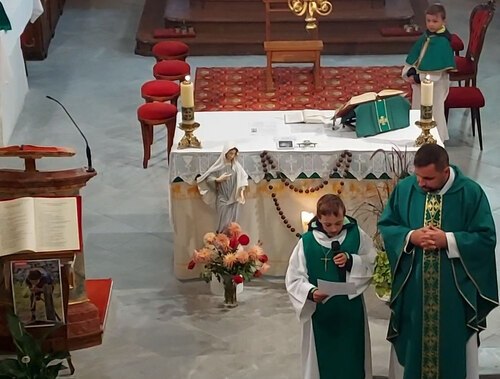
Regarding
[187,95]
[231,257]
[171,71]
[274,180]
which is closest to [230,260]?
[231,257]

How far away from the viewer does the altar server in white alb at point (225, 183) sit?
7.79m

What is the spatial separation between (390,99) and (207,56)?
17.8 ft

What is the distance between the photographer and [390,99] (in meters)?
8.25

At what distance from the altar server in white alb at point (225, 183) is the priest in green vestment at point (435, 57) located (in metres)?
2.65

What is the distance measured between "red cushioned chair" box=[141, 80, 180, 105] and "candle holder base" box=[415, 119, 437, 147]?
3.03 meters

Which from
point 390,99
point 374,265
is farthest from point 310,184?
point 374,265

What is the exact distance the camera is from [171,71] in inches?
428

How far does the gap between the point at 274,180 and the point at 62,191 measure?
66.3 inches

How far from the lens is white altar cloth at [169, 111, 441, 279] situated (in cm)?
790

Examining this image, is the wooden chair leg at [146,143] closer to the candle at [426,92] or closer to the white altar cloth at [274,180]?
the white altar cloth at [274,180]

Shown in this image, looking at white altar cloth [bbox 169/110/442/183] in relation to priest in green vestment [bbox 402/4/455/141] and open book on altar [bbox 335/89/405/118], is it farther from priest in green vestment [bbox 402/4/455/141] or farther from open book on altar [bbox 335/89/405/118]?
priest in green vestment [bbox 402/4/455/141]

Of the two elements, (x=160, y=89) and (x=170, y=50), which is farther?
(x=170, y=50)

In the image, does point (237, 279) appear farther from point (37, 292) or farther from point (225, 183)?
point (37, 292)

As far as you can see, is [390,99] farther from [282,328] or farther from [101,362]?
[101,362]
